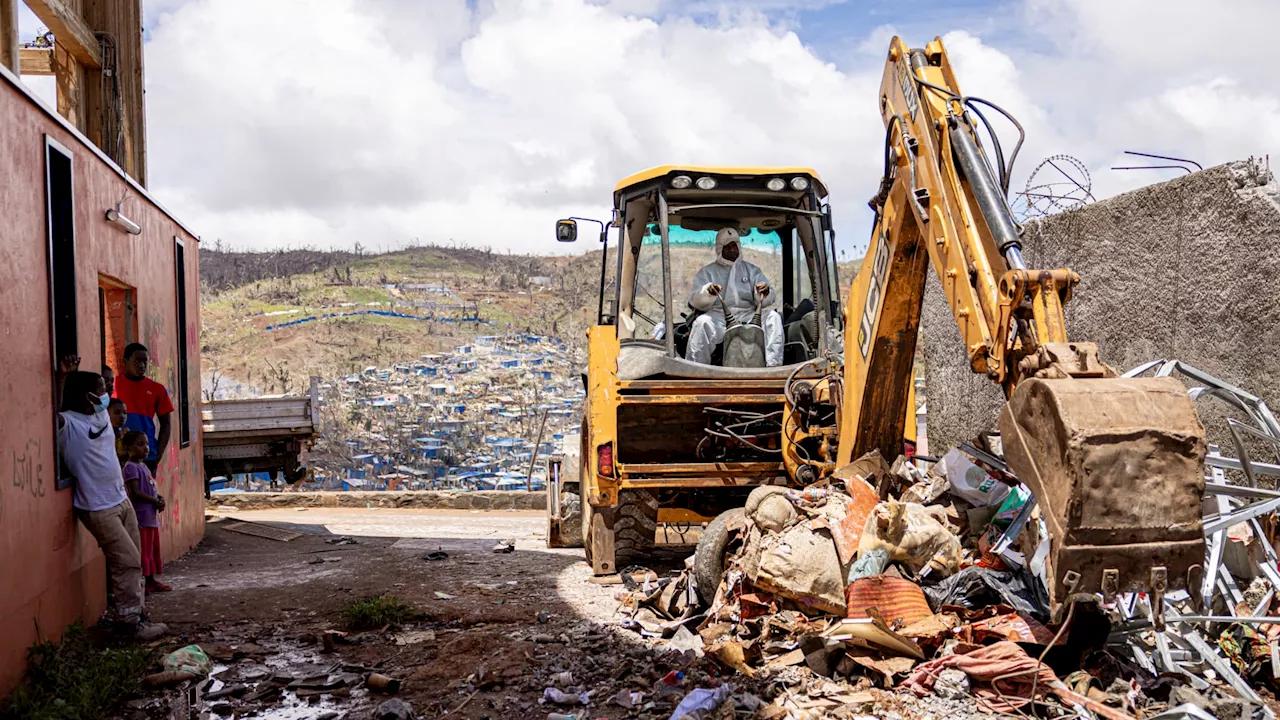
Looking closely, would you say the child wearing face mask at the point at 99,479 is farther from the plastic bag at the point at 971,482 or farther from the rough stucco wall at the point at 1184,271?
the rough stucco wall at the point at 1184,271

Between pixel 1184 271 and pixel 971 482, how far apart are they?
1.49 m

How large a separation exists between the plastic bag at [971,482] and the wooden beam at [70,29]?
857cm

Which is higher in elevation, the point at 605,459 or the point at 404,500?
the point at 605,459

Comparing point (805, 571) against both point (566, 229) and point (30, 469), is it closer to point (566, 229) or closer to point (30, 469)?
point (566, 229)

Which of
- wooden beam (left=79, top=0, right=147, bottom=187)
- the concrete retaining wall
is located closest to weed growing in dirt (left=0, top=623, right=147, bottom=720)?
wooden beam (left=79, top=0, right=147, bottom=187)

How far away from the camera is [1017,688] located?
395 centimetres

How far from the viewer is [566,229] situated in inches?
316

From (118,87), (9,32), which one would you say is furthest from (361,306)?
(9,32)

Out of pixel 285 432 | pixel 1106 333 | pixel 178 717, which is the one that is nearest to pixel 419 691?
pixel 178 717

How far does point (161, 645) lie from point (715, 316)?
4.27 metres

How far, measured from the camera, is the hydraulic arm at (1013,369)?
10.5 feet

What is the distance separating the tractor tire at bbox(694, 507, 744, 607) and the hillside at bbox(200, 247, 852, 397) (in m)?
19.9

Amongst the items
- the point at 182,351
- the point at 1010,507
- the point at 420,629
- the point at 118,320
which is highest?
the point at 118,320

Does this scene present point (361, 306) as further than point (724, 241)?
Yes
